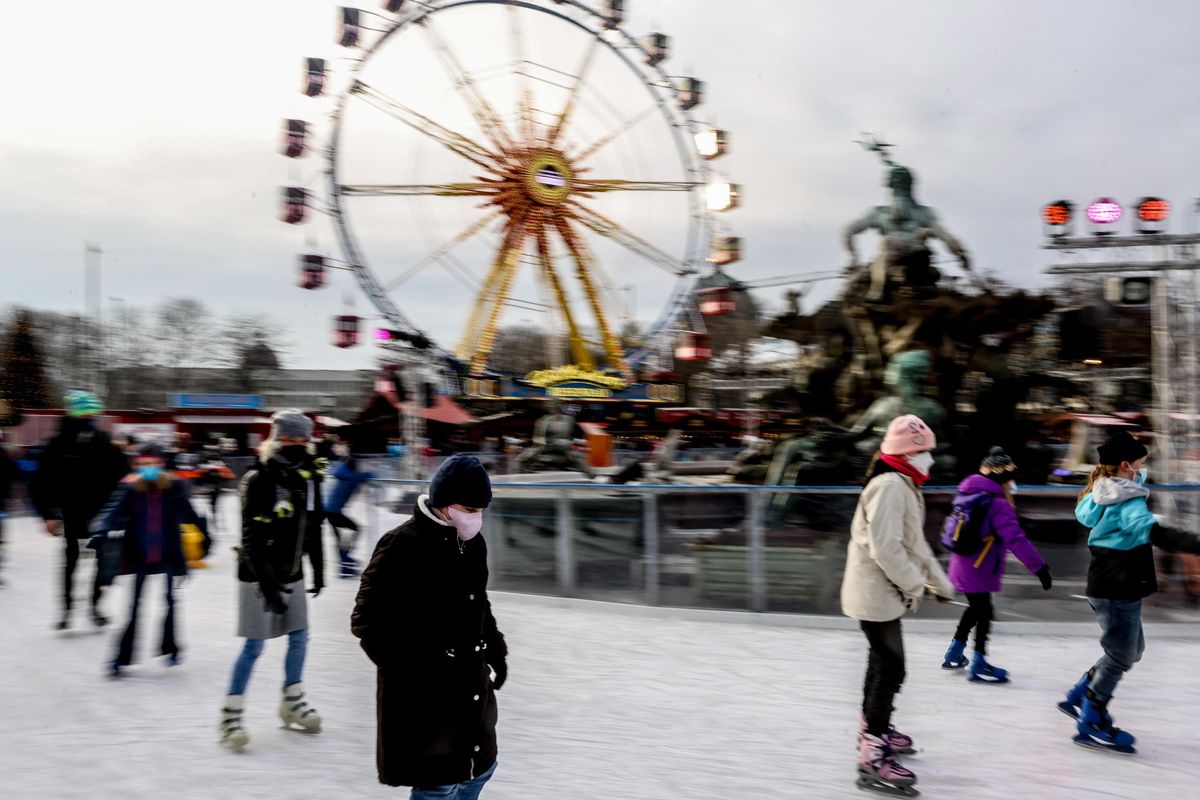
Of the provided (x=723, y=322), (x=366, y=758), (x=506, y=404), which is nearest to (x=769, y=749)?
(x=366, y=758)

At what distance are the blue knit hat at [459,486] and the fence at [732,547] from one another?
458cm

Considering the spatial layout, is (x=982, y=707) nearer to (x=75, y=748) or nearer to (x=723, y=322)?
(x=75, y=748)

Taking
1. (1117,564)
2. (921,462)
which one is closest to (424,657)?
(921,462)

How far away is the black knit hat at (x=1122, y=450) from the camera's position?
4.04 m

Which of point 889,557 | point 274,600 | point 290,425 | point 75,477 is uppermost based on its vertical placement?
point 290,425

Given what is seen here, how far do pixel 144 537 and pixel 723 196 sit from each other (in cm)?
2057

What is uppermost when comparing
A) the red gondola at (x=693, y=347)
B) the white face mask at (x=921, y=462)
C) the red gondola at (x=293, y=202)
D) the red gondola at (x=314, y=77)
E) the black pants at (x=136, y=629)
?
the red gondola at (x=314, y=77)

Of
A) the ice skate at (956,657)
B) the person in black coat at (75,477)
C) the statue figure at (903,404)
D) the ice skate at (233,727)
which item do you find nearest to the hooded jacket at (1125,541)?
the ice skate at (956,657)

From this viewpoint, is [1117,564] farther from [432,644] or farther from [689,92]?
[689,92]

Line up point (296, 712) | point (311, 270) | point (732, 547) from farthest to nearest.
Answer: point (311, 270)
point (732, 547)
point (296, 712)

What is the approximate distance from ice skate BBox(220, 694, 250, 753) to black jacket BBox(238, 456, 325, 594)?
1.81 ft

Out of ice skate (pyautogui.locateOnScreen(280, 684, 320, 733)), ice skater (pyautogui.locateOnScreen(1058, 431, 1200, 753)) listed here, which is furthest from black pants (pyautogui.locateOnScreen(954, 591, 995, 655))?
ice skate (pyautogui.locateOnScreen(280, 684, 320, 733))

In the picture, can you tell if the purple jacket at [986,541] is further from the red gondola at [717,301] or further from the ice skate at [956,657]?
the red gondola at [717,301]

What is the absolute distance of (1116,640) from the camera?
13.4 feet
